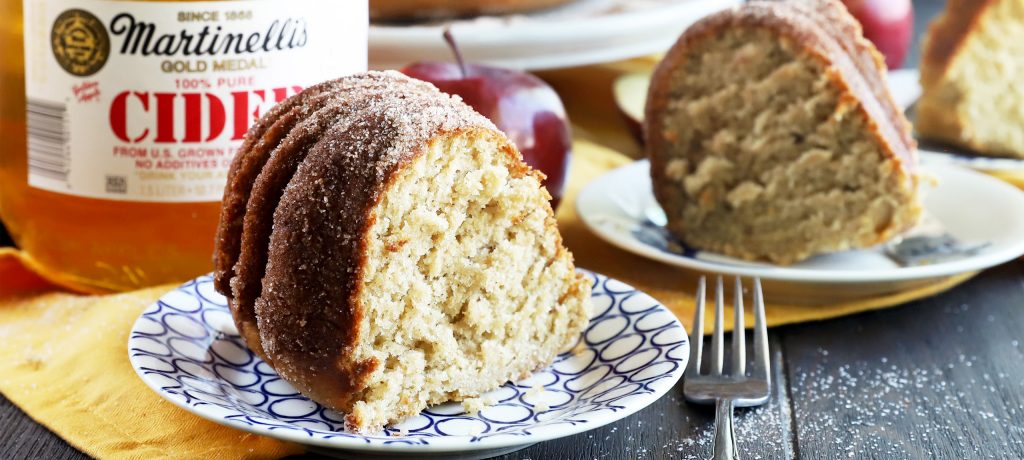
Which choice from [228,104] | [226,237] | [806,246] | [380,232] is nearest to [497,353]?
[380,232]

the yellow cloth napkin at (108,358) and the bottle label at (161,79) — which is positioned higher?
the bottle label at (161,79)

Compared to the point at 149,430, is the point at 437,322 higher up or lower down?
A: higher up

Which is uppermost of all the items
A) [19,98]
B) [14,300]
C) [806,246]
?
[19,98]

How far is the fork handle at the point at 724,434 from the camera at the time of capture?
1.24m

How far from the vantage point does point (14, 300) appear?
5.73ft

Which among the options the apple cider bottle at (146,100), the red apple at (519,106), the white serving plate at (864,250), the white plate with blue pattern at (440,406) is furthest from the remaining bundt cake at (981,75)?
the apple cider bottle at (146,100)

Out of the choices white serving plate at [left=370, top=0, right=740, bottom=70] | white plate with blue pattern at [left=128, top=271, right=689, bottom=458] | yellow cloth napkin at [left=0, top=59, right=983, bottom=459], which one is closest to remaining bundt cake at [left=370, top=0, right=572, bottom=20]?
white serving plate at [left=370, top=0, right=740, bottom=70]

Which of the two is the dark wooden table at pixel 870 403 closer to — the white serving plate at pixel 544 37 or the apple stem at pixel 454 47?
the apple stem at pixel 454 47

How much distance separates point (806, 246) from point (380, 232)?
2.88 feet

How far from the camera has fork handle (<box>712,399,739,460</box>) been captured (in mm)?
1242

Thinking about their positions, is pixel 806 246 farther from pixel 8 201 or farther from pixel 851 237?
pixel 8 201

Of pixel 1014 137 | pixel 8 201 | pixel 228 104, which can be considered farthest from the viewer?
pixel 1014 137

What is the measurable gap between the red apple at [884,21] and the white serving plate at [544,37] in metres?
0.59

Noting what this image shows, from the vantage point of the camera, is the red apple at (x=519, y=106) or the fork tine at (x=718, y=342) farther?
the red apple at (x=519, y=106)
